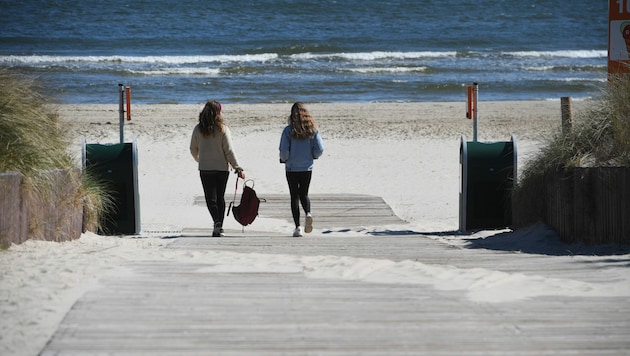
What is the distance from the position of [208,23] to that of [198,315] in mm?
47796

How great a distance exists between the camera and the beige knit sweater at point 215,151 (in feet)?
31.5

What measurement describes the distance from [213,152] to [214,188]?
0.40 m

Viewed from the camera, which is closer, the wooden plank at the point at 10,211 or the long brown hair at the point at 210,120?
the wooden plank at the point at 10,211

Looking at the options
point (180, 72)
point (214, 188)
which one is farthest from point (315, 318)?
point (180, 72)

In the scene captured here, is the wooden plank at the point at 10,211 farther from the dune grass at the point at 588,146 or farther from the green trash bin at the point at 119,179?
the dune grass at the point at 588,146

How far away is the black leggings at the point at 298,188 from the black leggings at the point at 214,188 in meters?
0.68

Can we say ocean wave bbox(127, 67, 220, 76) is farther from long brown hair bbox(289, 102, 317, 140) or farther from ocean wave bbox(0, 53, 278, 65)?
long brown hair bbox(289, 102, 317, 140)

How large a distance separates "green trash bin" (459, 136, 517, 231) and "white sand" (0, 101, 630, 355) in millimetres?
345

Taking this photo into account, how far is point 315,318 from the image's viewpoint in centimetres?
521

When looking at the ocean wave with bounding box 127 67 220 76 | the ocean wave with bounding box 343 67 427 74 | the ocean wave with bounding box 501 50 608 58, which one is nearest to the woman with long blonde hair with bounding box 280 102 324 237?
the ocean wave with bounding box 127 67 220 76

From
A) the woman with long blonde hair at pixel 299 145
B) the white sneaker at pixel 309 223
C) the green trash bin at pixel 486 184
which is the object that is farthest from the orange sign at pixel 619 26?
the white sneaker at pixel 309 223

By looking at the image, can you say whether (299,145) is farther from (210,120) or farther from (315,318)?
(315,318)

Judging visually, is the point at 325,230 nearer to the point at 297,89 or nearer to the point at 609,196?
the point at 609,196

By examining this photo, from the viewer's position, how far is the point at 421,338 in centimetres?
487
